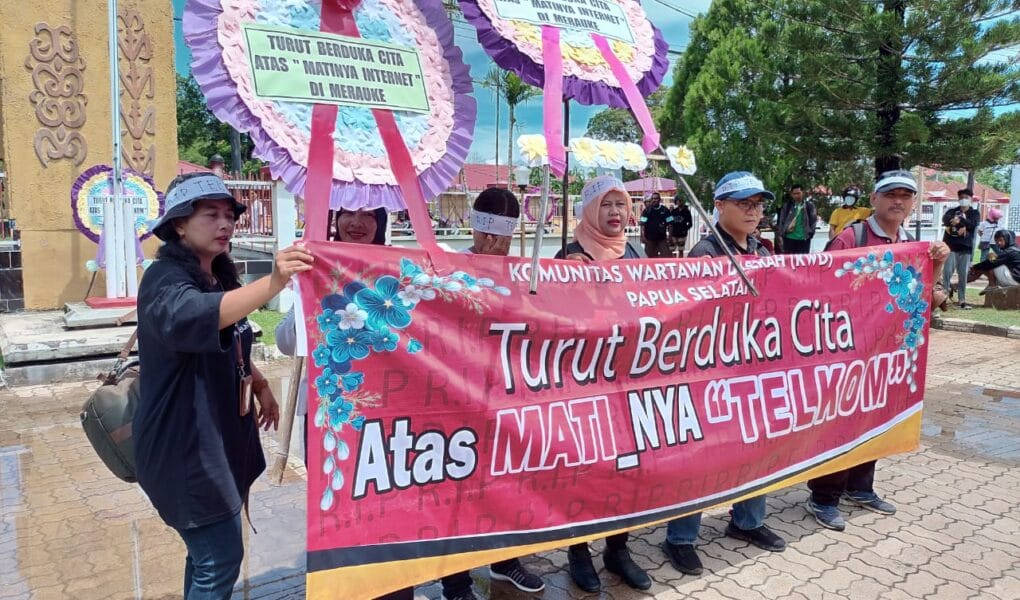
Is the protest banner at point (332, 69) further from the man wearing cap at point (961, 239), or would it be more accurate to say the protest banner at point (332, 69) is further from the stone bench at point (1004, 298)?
the stone bench at point (1004, 298)

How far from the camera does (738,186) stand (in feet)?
10.9

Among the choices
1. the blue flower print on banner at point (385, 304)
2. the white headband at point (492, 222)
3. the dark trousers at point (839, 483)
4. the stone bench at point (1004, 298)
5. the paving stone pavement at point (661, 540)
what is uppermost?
the white headband at point (492, 222)

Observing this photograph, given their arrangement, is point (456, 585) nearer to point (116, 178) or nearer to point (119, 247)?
point (119, 247)

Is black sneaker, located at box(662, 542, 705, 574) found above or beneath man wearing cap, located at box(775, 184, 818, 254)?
beneath

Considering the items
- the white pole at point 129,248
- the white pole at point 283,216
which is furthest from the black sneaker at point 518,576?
the white pole at point 283,216

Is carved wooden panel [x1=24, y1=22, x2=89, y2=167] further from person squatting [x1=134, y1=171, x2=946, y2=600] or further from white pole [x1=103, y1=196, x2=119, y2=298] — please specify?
person squatting [x1=134, y1=171, x2=946, y2=600]

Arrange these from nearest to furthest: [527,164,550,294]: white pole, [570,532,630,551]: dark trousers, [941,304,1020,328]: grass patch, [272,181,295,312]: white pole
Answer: [527,164,550,294]: white pole < [570,532,630,551]: dark trousers < [272,181,295,312]: white pole < [941,304,1020,328]: grass patch

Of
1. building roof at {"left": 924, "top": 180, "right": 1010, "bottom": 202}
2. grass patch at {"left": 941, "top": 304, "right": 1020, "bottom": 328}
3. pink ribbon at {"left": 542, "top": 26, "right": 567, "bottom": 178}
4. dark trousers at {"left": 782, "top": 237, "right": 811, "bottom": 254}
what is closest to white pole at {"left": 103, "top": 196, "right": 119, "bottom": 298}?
pink ribbon at {"left": 542, "top": 26, "right": 567, "bottom": 178}

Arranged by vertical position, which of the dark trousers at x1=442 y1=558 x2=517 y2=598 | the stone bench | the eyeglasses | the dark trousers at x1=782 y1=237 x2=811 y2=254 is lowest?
the dark trousers at x1=442 y1=558 x2=517 y2=598

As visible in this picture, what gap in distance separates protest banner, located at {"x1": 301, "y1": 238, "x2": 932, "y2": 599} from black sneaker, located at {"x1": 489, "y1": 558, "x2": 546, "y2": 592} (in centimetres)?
46

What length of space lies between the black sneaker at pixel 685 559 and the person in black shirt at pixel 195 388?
1.93 metres

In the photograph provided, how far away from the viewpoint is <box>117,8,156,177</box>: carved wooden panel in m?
8.98

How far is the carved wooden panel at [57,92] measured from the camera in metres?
8.62

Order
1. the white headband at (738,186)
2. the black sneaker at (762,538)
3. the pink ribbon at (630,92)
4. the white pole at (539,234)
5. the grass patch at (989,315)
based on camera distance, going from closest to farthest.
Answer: the white pole at (539,234) < the pink ribbon at (630,92) < the white headband at (738,186) < the black sneaker at (762,538) < the grass patch at (989,315)
